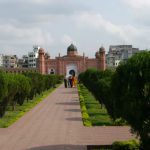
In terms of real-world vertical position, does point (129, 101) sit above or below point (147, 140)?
above

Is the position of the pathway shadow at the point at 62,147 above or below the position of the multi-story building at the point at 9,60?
below

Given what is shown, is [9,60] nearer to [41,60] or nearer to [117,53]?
[117,53]

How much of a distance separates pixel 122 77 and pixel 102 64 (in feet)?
279

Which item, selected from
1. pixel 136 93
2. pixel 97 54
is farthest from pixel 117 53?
pixel 136 93

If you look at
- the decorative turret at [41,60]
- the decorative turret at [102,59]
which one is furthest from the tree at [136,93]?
the decorative turret at [41,60]

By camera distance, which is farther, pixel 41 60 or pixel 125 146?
pixel 41 60

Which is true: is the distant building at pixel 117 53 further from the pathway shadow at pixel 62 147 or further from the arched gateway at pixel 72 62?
the pathway shadow at pixel 62 147

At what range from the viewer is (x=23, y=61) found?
135875mm

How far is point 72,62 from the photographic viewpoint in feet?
312

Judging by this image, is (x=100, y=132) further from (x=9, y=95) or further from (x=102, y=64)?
(x=102, y=64)

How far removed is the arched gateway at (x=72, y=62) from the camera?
309ft

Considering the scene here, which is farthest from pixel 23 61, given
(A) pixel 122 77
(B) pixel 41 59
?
(A) pixel 122 77

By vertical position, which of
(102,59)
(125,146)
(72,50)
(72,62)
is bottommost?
(125,146)

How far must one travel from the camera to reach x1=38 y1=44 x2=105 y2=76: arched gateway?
94.1m
